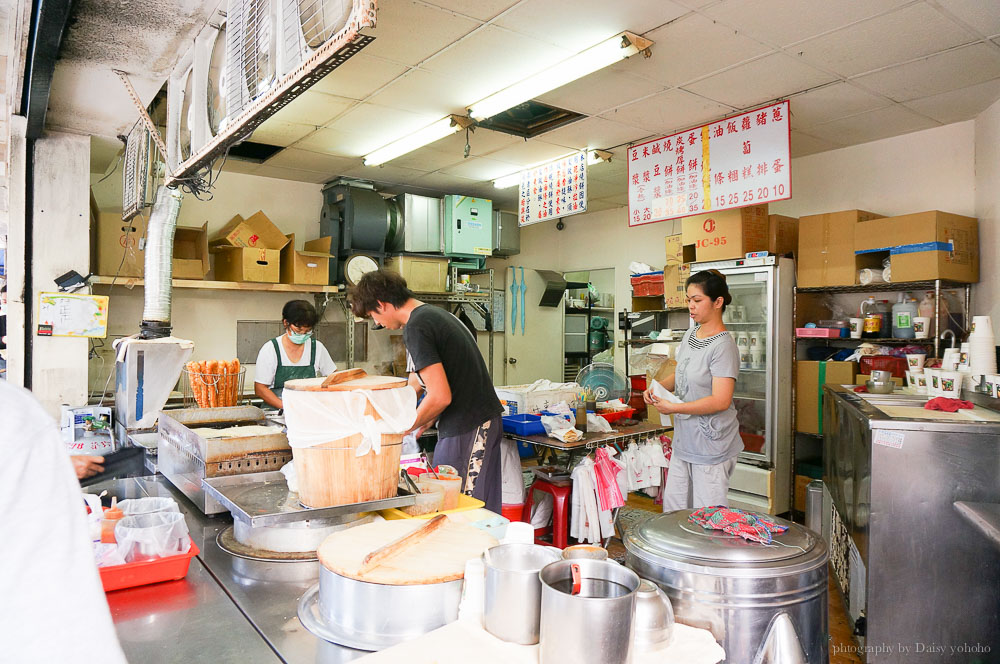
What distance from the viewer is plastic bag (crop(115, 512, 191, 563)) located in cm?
143

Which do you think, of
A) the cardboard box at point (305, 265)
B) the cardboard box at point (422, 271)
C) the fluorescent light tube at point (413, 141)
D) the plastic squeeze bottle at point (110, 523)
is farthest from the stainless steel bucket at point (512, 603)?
the cardboard box at point (422, 271)

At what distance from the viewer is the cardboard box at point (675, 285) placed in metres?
5.95

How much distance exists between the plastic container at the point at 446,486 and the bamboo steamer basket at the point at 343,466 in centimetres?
26

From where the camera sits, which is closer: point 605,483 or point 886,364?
point 605,483

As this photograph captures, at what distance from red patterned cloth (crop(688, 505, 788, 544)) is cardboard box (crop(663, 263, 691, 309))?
4.63 metres

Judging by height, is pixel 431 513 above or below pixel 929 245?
below

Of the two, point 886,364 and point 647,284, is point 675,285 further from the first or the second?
point 886,364

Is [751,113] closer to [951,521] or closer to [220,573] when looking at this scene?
[951,521]

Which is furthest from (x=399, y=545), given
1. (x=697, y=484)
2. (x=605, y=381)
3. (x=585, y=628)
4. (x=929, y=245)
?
(x=929, y=245)

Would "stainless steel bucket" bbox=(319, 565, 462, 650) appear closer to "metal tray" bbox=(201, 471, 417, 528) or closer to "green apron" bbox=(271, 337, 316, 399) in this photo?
"metal tray" bbox=(201, 471, 417, 528)

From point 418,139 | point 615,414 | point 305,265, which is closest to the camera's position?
point 615,414

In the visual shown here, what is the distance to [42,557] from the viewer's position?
63 centimetres

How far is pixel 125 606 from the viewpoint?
1323 mm

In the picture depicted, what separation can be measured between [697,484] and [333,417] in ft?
8.00
